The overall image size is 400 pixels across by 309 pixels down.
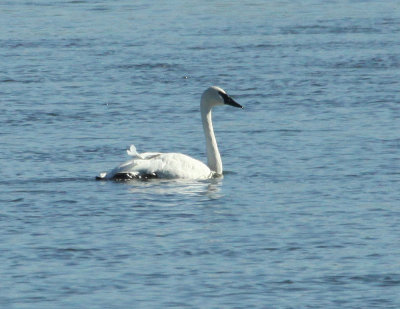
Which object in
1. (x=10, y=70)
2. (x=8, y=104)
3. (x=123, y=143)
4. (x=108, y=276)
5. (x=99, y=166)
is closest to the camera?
(x=108, y=276)

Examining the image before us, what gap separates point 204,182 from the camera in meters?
15.6

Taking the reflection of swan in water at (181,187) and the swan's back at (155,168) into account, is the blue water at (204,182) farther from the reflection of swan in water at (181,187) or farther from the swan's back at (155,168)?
the swan's back at (155,168)

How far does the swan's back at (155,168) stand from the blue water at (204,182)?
0.19 metres

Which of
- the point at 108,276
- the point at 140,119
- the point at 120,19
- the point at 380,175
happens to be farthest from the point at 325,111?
the point at 120,19

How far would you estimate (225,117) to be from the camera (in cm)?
2097

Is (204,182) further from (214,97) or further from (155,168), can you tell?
(214,97)

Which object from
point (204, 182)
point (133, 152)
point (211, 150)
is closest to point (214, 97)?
point (211, 150)

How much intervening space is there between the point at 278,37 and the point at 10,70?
797cm

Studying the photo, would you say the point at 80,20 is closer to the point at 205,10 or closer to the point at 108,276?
the point at 205,10

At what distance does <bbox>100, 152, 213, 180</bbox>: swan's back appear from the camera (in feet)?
49.9

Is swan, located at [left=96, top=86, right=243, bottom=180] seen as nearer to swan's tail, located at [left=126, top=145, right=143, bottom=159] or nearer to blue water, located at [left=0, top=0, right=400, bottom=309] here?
swan's tail, located at [left=126, top=145, right=143, bottom=159]

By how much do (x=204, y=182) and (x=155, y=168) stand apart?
672 millimetres

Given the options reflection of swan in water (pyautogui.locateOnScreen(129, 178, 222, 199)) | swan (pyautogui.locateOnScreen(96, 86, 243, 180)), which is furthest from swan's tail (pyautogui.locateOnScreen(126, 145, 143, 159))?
reflection of swan in water (pyautogui.locateOnScreen(129, 178, 222, 199))

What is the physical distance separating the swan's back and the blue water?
0.19 m
